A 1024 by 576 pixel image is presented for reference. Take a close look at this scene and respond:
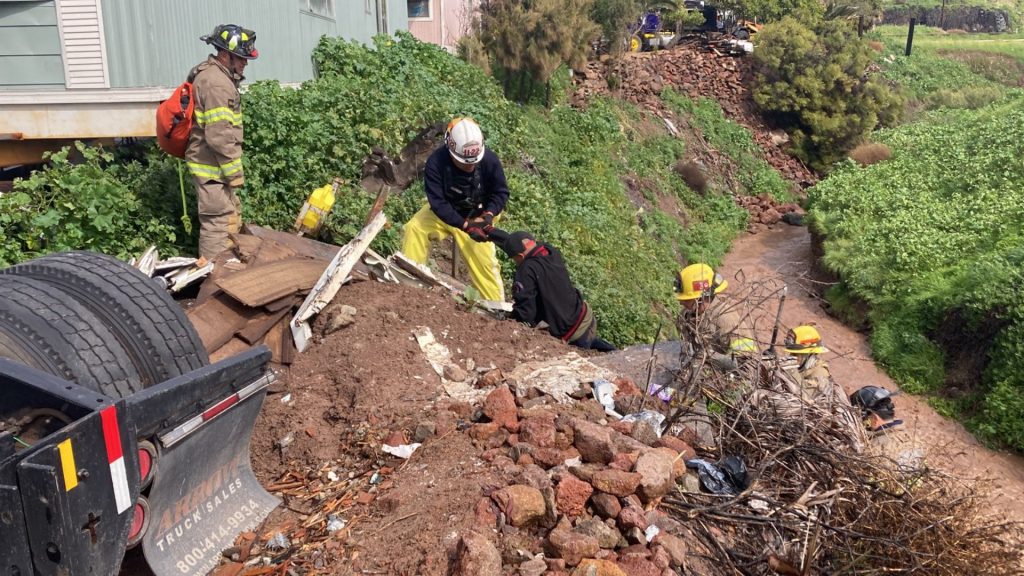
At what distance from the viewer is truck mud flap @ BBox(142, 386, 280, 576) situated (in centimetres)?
311

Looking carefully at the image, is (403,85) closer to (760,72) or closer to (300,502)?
(300,502)

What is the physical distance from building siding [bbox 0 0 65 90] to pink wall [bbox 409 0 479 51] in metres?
11.7

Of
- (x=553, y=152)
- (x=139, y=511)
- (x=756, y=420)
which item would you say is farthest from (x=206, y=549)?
(x=553, y=152)

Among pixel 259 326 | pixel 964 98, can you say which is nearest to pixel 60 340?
pixel 259 326

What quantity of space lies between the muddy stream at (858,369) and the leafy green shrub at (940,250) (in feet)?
0.94

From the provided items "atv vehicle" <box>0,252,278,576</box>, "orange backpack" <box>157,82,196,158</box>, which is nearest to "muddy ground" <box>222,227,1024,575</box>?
"atv vehicle" <box>0,252,278,576</box>

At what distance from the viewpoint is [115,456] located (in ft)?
8.68

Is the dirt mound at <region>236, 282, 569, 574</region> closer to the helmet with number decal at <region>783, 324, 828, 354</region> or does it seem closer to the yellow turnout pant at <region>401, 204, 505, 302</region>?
the yellow turnout pant at <region>401, 204, 505, 302</region>

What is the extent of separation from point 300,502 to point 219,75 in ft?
13.3

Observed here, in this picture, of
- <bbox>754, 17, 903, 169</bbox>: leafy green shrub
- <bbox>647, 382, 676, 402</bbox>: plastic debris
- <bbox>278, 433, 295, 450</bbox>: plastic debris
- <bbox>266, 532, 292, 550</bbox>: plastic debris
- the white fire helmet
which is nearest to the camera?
<bbox>266, 532, 292, 550</bbox>: plastic debris

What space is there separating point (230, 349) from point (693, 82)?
21.5m

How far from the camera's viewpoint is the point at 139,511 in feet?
9.87

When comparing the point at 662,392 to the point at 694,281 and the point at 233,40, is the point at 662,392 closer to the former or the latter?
the point at 694,281

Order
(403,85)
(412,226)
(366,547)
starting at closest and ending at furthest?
(366,547) → (412,226) → (403,85)
